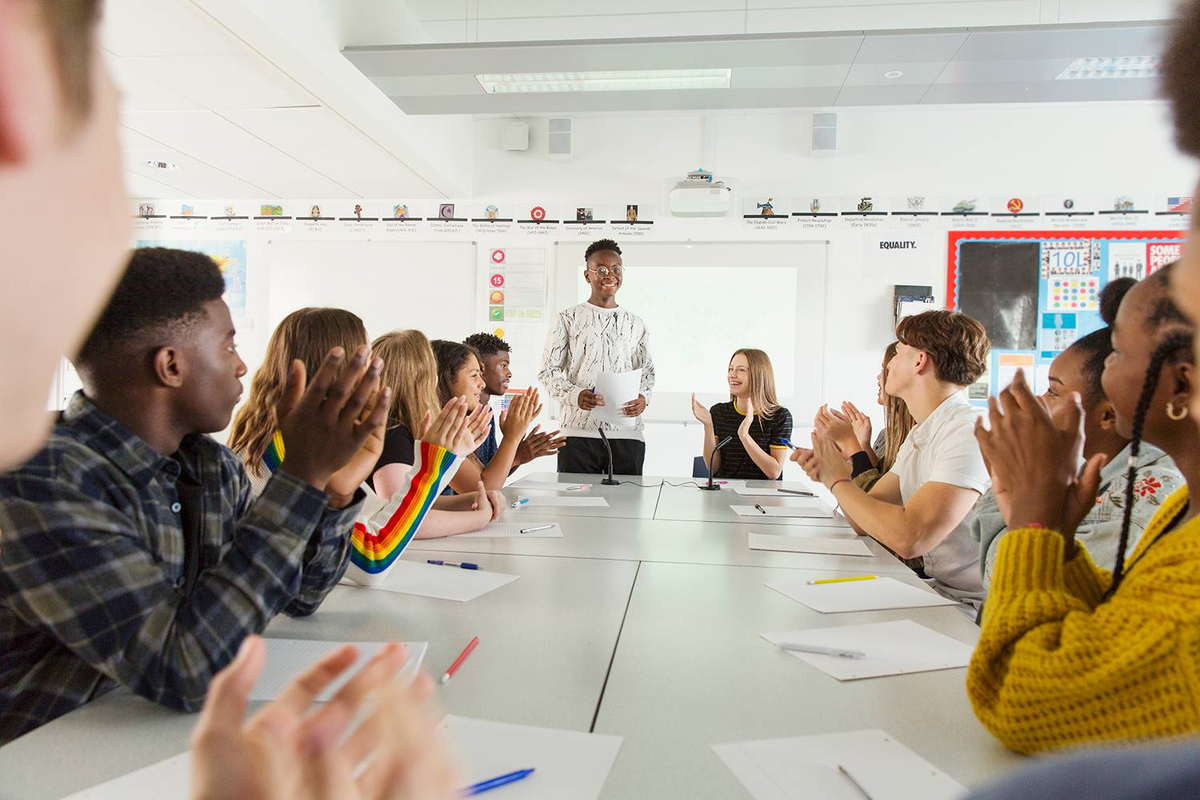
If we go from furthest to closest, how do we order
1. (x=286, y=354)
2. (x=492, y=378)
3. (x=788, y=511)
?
(x=492, y=378) → (x=788, y=511) → (x=286, y=354)

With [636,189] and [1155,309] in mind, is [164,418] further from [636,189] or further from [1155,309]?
[636,189]

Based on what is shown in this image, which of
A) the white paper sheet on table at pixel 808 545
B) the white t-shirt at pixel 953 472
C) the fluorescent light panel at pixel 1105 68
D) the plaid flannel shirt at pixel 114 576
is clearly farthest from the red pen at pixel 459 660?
the fluorescent light panel at pixel 1105 68

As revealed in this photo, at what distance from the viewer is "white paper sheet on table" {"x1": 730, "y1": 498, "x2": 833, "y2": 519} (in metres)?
2.51

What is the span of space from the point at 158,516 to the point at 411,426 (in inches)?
50.1

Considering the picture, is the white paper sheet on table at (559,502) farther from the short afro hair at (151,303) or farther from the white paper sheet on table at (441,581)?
the short afro hair at (151,303)

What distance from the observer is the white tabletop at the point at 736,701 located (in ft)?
2.63

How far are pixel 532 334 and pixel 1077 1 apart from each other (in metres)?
3.59

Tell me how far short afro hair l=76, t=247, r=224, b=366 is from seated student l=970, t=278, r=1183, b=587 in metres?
1.34

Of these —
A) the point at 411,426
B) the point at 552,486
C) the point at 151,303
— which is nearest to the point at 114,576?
the point at 151,303

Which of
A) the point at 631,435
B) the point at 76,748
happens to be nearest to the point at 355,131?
the point at 631,435

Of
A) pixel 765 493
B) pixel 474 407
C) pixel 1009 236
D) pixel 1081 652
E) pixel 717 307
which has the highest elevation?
pixel 1009 236

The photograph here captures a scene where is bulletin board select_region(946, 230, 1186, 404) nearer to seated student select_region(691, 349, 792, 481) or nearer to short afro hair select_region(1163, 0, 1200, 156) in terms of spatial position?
seated student select_region(691, 349, 792, 481)

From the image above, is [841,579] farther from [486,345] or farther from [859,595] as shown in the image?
[486,345]

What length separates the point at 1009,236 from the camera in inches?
192
